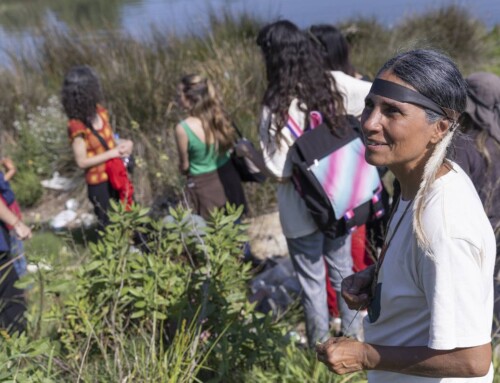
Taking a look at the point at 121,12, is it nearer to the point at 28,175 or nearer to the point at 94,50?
the point at 94,50

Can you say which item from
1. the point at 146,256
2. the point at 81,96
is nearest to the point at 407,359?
the point at 146,256

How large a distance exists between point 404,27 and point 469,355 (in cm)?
946

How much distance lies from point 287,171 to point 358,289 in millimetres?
1237

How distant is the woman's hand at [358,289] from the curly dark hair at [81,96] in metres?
2.88

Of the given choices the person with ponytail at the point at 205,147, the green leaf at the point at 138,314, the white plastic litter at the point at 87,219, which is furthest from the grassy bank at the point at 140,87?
the green leaf at the point at 138,314

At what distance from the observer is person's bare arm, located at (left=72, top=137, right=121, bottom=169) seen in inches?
161

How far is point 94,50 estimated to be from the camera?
708cm

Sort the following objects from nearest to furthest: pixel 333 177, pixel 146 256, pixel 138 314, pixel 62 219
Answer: pixel 138 314 < pixel 146 256 < pixel 333 177 < pixel 62 219

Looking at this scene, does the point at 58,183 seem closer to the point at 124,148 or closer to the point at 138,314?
the point at 124,148

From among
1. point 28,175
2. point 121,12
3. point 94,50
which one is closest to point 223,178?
point 28,175

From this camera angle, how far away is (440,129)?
1.36 metres

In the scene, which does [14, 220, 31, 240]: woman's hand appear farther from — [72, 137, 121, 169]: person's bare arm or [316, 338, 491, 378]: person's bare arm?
[316, 338, 491, 378]: person's bare arm

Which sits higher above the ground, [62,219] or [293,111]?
[293,111]

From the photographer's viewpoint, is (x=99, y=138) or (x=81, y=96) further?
(x=99, y=138)
